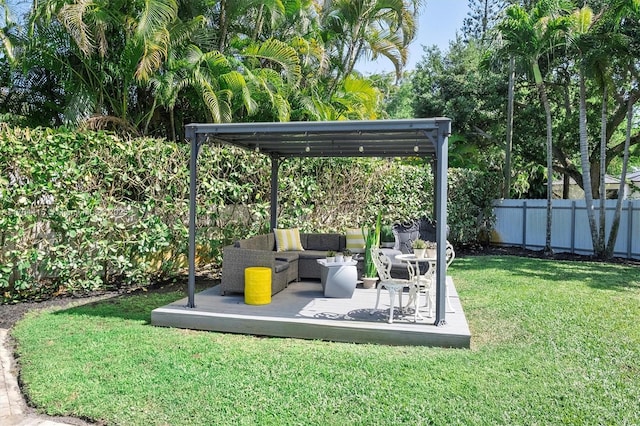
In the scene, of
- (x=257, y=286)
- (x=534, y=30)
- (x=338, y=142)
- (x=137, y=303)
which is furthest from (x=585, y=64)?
(x=137, y=303)

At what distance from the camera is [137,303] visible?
6.95 metres

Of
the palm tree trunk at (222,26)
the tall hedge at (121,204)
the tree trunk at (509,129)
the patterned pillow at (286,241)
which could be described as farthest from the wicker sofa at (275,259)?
the tree trunk at (509,129)

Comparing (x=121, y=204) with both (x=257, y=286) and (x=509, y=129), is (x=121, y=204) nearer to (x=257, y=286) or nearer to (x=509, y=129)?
(x=257, y=286)

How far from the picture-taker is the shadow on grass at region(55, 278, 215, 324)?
6.27m

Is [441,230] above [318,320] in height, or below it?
above

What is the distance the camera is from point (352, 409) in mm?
3592

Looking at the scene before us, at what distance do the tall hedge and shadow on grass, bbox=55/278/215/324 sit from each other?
40 cm

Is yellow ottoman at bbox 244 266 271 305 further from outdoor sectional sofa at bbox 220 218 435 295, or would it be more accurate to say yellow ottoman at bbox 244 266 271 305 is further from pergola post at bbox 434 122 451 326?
pergola post at bbox 434 122 451 326

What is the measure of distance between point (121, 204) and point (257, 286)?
2870mm

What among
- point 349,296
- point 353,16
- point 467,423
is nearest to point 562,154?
point 353,16

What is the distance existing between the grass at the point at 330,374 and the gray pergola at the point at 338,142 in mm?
999

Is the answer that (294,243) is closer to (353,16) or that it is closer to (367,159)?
(367,159)

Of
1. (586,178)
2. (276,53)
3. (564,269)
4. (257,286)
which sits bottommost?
(564,269)

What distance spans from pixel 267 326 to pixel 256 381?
54.9 inches
